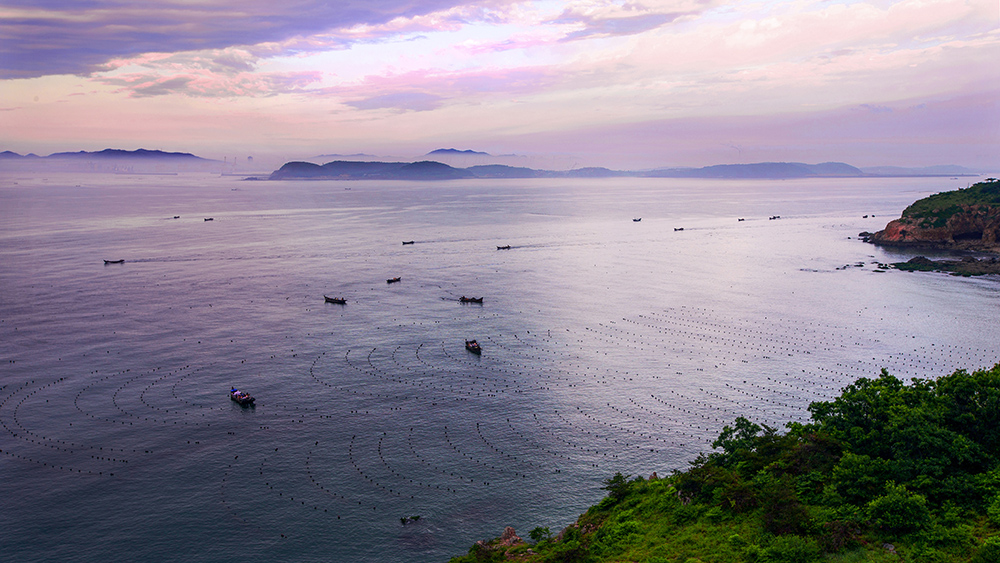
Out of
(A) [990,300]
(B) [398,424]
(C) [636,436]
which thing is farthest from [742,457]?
(A) [990,300]

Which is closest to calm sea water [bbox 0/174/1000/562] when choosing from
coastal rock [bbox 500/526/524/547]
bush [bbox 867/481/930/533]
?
coastal rock [bbox 500/526/524/547]

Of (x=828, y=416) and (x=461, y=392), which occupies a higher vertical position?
(x=828, y=416)

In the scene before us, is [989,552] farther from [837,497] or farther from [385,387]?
[385,387]

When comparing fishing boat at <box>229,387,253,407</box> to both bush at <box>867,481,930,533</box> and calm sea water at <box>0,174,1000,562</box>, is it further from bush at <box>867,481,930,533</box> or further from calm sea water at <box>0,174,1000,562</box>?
bush at <box>867,481,930,533</box>

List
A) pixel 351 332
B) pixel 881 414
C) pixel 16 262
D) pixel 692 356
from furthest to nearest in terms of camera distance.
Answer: pixel 16 262 → pixel 351 332 → pixel 692 356 → pixel 881 414

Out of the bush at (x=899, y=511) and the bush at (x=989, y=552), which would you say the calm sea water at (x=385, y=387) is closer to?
the bush at (x=899, y=511)

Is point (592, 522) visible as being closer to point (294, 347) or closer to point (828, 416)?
point (828, 416)

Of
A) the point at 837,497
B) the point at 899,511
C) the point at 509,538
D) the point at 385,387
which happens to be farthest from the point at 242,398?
the point at 899,511
